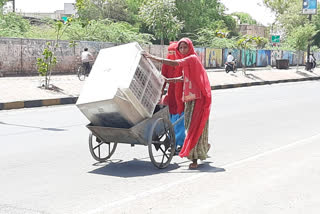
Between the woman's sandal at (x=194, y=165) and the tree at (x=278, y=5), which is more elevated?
the tree at (x=278, y=5)

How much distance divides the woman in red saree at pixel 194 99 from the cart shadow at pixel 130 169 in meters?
0.34

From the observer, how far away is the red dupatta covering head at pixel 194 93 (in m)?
6.35

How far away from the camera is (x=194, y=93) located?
6426 millimetres

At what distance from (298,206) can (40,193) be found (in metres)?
2.40

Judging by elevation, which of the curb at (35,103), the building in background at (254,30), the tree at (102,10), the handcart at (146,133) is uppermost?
the tree at (102,10)

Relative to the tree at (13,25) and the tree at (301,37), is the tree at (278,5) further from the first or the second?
the tree at (13,25)

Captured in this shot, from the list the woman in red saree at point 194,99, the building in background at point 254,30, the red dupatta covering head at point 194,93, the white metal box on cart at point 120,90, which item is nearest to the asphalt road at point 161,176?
the woman in red saree at point 194,99

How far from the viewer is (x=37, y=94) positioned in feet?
55.9

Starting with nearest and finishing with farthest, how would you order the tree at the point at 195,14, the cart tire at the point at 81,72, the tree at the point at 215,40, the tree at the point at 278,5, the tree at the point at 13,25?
the cart tire at the point at 81,72, the tree at the point at 13,25, the tree at the point at 215,40, the tree at the point at 195,14, the tree at the point at 278,5

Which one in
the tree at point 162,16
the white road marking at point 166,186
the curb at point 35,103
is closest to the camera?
the white road marking at point 166,186

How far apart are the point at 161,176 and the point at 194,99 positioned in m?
1.05

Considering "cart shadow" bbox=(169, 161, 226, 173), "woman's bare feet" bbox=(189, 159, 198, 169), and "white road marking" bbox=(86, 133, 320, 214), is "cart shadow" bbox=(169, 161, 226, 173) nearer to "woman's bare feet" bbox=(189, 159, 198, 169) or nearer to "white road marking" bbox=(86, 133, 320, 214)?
"woman's bare feet" bbox=(189, 159, 198, 169)

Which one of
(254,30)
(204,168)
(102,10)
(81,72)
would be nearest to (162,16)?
(102,10)

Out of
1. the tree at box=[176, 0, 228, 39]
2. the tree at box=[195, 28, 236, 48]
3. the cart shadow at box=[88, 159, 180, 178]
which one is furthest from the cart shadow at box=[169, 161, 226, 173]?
the tree at box=[176, 0, 228, 39]
